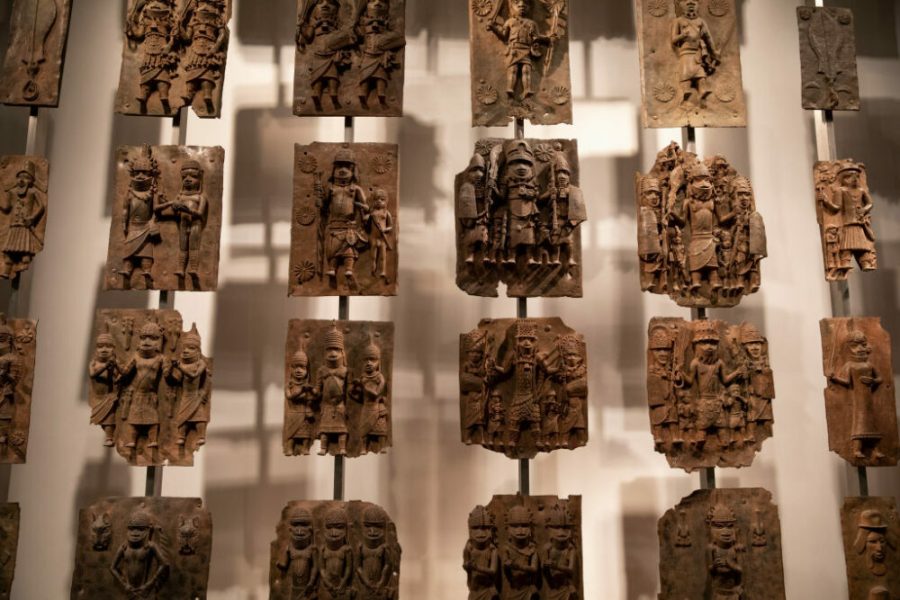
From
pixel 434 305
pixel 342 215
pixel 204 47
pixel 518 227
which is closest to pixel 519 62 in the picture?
pixel 518 227

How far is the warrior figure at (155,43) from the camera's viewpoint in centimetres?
544

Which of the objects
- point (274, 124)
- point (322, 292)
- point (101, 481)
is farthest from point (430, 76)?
point (101, 481)

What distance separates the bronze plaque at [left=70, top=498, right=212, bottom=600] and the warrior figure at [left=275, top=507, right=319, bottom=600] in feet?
1.46

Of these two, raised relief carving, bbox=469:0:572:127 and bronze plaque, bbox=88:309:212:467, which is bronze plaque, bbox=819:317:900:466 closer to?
raised relief carving, bbox=469:0:572:127

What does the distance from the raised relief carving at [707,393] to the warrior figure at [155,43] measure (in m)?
3.28

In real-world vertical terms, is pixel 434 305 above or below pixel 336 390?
above

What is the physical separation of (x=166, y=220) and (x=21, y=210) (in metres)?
0.87

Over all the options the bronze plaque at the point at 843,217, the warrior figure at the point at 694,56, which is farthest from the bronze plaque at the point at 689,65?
the bronze plaque at the point at 843,217

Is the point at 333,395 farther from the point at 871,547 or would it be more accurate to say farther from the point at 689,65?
the point at 871,547

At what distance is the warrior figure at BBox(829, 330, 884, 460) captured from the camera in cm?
512

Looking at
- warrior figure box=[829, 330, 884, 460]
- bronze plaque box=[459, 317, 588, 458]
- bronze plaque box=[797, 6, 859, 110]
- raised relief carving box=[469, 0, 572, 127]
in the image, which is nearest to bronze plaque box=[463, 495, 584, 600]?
bronze plaque box=[459, 317, 588, 458]

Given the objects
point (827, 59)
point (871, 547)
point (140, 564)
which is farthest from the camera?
point (827, 59)

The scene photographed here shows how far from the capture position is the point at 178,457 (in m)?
5.04

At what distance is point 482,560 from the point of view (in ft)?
16.1
